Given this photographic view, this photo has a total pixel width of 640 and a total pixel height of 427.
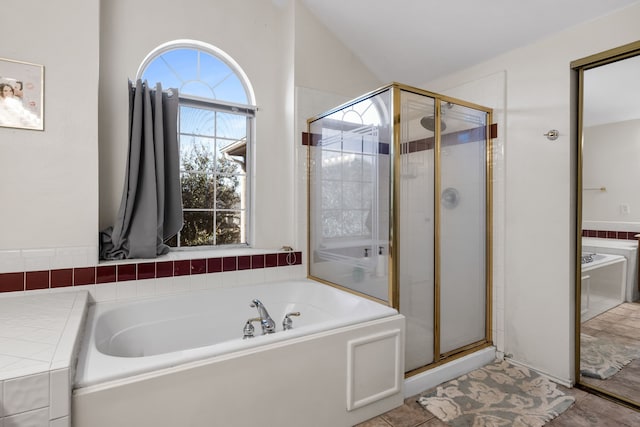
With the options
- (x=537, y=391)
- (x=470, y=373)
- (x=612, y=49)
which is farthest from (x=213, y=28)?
(x=537, y=391)

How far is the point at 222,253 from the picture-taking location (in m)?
2.48

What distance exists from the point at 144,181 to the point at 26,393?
1427 millimetres

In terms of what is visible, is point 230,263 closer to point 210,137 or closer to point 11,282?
point 210,137

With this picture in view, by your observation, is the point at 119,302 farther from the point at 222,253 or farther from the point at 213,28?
the point at 213,28

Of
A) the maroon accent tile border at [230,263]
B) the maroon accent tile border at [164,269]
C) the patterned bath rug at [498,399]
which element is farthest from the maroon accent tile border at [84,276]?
the patterned bath rug at [498,399]

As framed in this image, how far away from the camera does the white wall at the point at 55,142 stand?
5.95 feet

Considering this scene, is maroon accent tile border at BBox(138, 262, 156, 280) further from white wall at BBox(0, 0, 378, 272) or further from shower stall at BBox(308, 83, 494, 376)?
shower stall at BBox(308, 83, 494, 376)

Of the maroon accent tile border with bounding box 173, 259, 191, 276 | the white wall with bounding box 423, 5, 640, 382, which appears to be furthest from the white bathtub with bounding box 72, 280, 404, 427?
the white wall with bounding box 423, 5, 640, 382

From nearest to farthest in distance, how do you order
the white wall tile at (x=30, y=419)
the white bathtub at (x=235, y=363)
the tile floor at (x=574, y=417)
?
1. the white wall tile at (x=30, y=419)
2. the white bathtub at (x=235, y=363)
3. the tile floor at (x=574, y=417)

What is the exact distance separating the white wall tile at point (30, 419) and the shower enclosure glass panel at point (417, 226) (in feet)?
5.48

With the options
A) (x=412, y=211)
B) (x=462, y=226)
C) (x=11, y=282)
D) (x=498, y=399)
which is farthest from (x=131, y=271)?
(x=498, y=399)

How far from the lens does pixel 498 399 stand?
1967 millimetres

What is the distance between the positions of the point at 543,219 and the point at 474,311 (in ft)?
2.64

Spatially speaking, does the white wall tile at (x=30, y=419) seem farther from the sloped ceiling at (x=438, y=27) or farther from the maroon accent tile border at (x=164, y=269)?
the sloped ceiling at (x=438, y=27)
